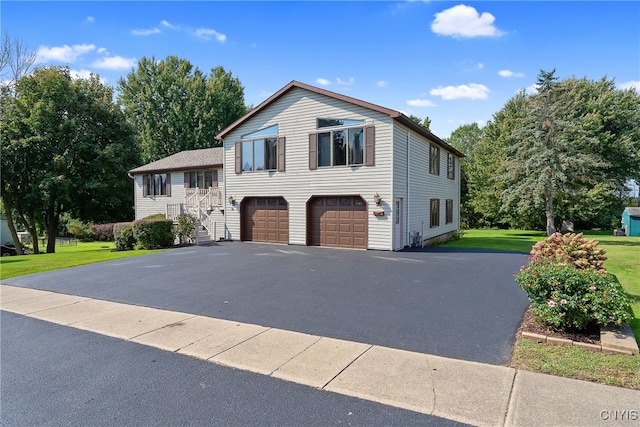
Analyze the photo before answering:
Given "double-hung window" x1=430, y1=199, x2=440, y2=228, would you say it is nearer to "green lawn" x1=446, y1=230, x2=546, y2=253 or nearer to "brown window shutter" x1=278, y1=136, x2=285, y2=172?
"green lawn" x1=446, y1=230, x2=546, y2=253

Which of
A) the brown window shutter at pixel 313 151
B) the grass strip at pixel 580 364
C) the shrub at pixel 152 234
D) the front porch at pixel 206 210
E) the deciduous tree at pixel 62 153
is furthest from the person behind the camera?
the deciduous tree at pixel 62 153

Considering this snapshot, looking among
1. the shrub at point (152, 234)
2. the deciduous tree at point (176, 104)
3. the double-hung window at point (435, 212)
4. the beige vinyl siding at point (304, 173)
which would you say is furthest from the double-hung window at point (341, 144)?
the deciduous tree at point (176, 104)

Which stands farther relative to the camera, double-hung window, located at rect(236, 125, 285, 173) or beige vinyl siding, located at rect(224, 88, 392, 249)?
double-hung window, located at rect(236, 125, 285, 173)

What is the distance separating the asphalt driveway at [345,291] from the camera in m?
5.70

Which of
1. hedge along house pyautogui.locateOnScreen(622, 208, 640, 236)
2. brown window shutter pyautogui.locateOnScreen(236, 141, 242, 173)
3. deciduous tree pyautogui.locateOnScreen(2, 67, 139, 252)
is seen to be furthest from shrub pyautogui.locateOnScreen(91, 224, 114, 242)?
hedge along house pyautogui.locateOnScreen(622, 208, 640, 236)

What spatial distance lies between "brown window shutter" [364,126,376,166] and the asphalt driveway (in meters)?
3.79

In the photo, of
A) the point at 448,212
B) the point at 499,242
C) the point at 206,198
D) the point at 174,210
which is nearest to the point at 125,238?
the point at 174,210

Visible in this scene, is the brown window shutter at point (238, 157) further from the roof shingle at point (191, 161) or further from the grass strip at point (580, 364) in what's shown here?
the grass strip at point (580, 364)

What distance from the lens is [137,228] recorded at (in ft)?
59.4

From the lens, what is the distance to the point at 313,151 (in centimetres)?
1644

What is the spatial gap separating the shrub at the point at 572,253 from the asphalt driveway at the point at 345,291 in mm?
1058

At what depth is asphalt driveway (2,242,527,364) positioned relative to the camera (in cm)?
570

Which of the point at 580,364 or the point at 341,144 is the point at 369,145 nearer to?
the point at 341,144

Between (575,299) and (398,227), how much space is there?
10539mm
